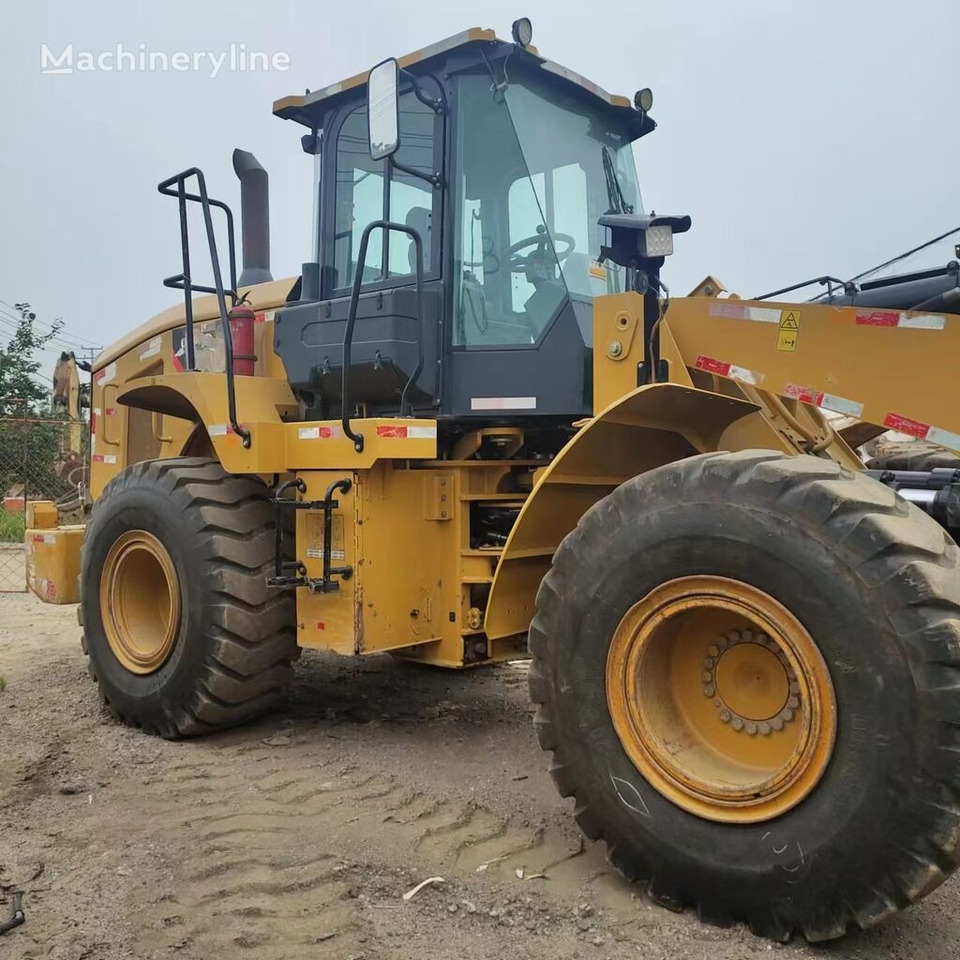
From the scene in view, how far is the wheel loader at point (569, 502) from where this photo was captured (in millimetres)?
2561

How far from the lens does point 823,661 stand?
259 centimetres

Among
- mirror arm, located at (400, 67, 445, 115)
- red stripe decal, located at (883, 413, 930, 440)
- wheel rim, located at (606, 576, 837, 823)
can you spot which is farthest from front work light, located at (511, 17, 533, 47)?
wheel rim, located at (606, 576, 837, 823)

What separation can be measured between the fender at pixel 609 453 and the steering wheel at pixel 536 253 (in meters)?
0.97

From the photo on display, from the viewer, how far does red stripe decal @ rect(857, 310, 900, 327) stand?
3426mm

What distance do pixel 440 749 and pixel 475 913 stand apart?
1.68 meters

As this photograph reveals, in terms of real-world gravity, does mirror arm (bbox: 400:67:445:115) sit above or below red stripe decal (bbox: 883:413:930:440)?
above

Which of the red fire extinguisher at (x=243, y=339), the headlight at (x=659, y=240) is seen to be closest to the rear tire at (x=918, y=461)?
the headlight at (x=659, y=240)

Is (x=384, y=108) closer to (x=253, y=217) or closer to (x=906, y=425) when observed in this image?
(x=906, y=425)

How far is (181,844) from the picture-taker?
345 cm

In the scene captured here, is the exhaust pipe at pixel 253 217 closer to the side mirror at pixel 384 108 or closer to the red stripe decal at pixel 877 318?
the side mirror at pixel 384 108

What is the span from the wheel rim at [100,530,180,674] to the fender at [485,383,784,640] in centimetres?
190

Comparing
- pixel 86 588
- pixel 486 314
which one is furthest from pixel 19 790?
pixel 486 314

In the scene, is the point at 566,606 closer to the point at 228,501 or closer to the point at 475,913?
the point at 475,913

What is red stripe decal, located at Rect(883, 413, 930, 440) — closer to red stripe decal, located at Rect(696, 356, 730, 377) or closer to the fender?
the fender
